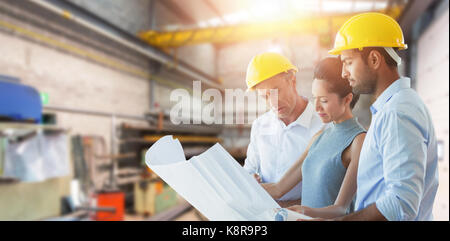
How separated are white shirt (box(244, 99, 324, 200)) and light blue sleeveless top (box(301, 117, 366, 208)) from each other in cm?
5

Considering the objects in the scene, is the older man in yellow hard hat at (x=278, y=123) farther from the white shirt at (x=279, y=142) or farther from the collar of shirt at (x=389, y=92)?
the collar of shirt at (x=389, y=92)

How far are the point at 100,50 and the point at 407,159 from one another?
8.34 m

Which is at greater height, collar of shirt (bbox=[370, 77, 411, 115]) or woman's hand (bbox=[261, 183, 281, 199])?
collar of shirt (bbox=[370, 77, 411, 115])

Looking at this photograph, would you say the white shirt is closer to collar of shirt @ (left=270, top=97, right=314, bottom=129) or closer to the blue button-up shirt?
collar of shirt @ (left=270, top=97, right=314, bottom=129)

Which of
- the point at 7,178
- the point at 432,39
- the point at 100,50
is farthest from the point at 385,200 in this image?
the point at 100,50

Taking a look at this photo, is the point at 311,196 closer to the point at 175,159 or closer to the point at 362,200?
the point at 362,200

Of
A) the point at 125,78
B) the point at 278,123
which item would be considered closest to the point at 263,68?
the point at 278,123

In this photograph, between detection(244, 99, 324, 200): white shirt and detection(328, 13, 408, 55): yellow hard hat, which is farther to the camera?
detection(244, 99, 324, 200): white shirt

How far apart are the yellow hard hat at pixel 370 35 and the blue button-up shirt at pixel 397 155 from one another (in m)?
0.05

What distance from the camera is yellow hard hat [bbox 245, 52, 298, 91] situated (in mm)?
487

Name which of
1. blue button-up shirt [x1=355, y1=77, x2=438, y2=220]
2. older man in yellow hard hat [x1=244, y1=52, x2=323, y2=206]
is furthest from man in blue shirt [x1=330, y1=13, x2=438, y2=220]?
older man in yellow hard hat [x1=244, y1=52, x2=323, y2=206]

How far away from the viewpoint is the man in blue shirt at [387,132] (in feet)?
1.17

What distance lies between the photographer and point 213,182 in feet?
1.33
